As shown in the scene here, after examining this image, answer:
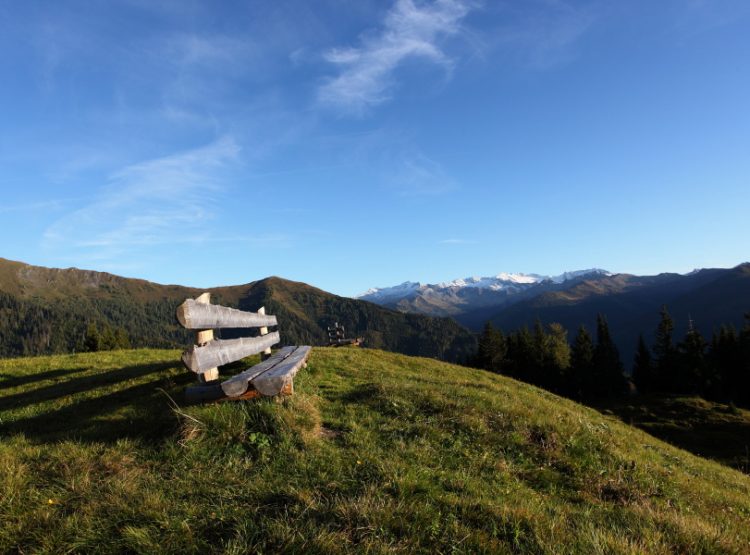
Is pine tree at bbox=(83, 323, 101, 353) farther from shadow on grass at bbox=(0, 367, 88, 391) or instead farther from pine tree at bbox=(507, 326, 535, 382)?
pine tree at bbox=(507, 326, 535, 382)

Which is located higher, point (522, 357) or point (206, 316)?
point (206, 316)

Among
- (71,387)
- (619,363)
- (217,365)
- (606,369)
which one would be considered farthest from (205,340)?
(619,363)

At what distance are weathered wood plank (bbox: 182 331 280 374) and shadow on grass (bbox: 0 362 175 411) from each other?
3748 mm

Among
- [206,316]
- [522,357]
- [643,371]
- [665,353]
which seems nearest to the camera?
[206,316]

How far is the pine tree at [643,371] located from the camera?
3268 inches

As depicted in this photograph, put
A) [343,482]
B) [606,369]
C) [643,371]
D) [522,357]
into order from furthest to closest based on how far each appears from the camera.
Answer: [522,357], [643,371], [606,369], [343,482]

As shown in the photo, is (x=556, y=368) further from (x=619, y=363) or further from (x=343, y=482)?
(x=343, y=482)

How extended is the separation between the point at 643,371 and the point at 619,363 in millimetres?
5986

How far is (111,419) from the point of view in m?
8.08

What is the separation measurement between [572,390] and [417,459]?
90.6 meters

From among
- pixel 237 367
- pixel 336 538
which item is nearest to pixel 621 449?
pixel 336 538

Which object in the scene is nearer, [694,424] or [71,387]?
[71,387]

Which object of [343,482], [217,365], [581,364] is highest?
[217,365]

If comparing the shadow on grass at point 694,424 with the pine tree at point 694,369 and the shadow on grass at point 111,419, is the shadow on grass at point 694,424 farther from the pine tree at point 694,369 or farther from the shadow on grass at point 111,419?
the shadow on grass at point 111,419
